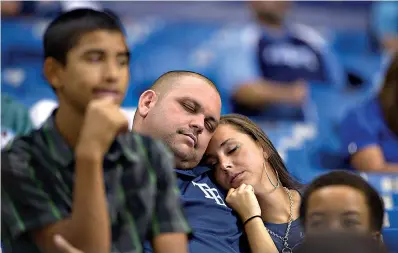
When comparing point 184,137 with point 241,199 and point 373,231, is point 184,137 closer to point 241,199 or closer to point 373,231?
point 241,199

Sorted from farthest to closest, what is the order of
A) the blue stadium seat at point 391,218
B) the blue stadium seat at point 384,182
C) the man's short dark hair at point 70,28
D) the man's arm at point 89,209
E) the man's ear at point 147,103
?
the blue stadium seat at point 384,182 < the blue stadium seat at point 391,218 < the man's ear at point 147,103 < the man's short dark hair at point 70,28 < the man's arm at point 89,209

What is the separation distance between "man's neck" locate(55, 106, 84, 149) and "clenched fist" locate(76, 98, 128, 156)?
86mm

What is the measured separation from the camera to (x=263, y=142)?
227 cm

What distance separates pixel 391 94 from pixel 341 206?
1317mm

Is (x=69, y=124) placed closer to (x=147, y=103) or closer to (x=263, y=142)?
(x=147, y=103)

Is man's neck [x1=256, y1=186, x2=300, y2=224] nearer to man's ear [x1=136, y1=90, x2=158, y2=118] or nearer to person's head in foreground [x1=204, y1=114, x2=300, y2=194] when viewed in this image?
person's head in foreground [x1=204, y1=114, x2=300, y2=194]

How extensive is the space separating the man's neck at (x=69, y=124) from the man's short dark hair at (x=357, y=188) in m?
0.49

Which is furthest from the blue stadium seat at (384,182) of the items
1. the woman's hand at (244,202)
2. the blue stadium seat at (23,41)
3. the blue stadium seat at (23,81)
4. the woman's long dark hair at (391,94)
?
the blue stadium seat at (23,41)

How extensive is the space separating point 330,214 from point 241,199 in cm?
48

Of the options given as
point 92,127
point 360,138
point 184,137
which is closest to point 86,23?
point 92,127

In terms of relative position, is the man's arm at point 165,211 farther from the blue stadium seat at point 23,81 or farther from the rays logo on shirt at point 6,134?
the blue stadium seat at point 23,81

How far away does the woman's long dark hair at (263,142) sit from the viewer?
89.0 inches

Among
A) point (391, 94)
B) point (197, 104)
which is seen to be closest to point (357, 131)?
point (391, 94)

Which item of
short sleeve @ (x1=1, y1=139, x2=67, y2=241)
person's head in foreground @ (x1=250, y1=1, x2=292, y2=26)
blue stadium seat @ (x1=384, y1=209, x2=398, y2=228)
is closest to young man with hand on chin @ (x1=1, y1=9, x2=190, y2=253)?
short sleeve @ (x1=1, y1=139, x2=67, y2=241)
